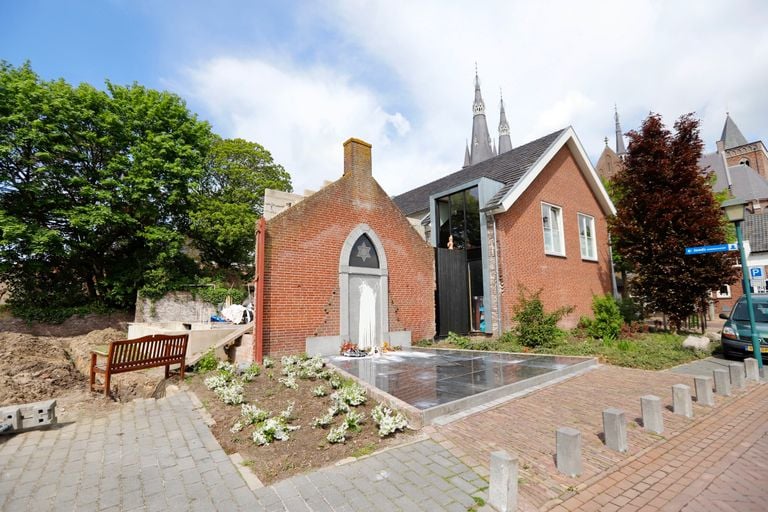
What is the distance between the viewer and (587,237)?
1753cm

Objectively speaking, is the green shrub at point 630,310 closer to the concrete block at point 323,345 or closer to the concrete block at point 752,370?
the concrete block at point 752,370

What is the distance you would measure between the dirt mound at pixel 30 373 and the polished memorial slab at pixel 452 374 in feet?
20.4

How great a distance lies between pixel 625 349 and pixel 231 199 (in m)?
22.1

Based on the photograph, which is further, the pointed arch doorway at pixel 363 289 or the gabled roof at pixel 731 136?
the gabled roof at pixel 731 136

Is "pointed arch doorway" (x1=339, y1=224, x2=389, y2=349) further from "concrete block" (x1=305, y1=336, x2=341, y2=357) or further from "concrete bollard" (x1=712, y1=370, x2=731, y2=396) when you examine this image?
"concrete bollard" (x1=712, y1=370, x2=731, y2=396)

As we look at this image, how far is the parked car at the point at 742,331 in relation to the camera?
31.4ft

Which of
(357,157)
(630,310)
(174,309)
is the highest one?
(357,157)

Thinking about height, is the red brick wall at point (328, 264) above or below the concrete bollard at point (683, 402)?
above

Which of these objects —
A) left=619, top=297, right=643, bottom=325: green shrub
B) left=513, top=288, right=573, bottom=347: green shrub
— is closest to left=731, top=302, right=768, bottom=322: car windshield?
left=619, top=297, right=643, bottom=325: green shrub

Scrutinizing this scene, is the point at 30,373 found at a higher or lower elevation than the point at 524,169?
lower

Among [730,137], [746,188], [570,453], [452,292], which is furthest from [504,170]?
[730,137]

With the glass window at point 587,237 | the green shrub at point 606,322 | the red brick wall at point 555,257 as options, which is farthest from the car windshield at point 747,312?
the glass window at point 587,237

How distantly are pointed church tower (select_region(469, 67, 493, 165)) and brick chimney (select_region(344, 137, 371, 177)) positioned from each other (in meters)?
47.8

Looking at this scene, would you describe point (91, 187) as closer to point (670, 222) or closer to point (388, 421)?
point (388, 421)
